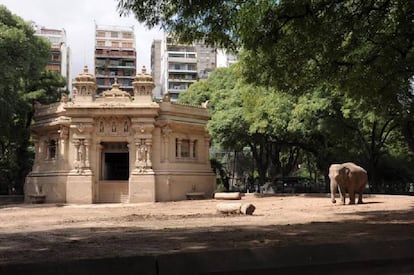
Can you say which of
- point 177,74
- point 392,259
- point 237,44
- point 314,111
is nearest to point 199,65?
point 177,74

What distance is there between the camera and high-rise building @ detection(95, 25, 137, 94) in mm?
87000

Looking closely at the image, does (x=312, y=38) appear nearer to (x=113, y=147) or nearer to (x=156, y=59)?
(x=113, y=147)

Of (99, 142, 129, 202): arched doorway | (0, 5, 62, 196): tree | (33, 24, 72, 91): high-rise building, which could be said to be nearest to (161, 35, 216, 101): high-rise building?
(33, 24, 72, 91): high-rise building

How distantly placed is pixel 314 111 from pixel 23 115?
18887mm

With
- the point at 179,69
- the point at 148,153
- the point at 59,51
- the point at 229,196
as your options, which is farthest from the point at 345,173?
the point at 179,69

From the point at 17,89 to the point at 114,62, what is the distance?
59.6 meters

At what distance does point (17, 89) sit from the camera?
3108 cm

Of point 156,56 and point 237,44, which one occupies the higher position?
point 156,56

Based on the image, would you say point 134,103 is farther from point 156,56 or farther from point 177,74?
point 156,56

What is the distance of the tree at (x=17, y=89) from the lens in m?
27.0

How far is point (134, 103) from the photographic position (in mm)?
29422

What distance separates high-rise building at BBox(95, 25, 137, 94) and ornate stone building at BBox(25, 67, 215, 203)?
175 ft

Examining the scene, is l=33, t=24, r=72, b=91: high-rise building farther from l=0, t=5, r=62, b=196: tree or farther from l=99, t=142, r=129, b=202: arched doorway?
l=99, t=142, r=129, b=202: arched doorway

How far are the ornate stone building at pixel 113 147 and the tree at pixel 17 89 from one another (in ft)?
7.40
